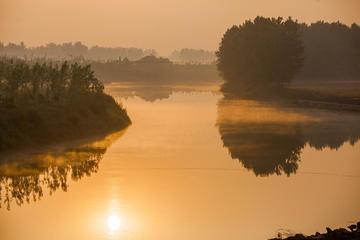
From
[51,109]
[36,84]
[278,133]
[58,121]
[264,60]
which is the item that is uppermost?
[264,60]

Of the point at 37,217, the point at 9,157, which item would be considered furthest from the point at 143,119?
the point at 37,217

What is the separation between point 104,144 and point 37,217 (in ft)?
77.4

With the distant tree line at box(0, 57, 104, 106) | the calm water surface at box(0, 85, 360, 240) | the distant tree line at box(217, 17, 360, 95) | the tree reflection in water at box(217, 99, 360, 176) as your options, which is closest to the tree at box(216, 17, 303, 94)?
the distant tree line at box(217, 17, 360, 95)

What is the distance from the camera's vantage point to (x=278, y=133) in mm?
66688

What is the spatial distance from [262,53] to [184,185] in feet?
279

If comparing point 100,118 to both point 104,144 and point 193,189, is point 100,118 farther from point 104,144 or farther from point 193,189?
point 193,189

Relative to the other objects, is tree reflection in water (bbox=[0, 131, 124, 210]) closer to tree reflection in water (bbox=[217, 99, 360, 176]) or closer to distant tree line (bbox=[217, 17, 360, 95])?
tree reflection in water (bbox=[217, 99, 360, 176])

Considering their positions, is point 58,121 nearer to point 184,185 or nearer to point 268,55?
point 184,185

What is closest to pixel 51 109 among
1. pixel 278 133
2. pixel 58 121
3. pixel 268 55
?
pixel 58 121

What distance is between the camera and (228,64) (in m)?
136

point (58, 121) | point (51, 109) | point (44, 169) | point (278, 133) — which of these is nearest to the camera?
point (44, 169)

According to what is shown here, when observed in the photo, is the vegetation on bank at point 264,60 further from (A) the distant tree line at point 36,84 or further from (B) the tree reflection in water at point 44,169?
(B) the tree reflection in water at point 44,169

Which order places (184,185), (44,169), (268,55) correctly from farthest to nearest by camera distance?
(268,55), (44,169), (184,185)

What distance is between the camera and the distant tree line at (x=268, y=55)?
121 metres
